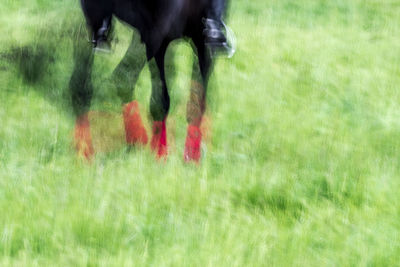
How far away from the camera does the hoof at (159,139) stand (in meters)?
5.07

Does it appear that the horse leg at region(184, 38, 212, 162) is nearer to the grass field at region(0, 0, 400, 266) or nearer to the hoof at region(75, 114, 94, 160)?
the grass field at region(0, 0, 400, 266)

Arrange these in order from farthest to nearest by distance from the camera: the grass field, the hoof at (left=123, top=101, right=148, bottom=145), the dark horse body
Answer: the hoof at (left=123, top=101, right=148, bottom=145), the dark horse body, the grass field

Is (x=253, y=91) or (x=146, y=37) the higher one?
(x=146, y=37)

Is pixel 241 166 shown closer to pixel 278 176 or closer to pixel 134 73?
pixel 278 176

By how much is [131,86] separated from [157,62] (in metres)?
1.25

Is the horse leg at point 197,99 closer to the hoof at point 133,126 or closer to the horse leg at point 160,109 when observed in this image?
the horse leg at point 160,109

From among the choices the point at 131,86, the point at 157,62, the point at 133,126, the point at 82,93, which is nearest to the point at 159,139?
the point at 133,126

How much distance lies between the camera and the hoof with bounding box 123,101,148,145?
5402 millimetres

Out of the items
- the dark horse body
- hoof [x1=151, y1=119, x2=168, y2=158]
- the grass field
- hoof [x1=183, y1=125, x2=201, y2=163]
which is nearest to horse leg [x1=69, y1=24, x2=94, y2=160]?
the dark horse body

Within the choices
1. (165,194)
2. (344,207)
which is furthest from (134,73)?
(344,207)

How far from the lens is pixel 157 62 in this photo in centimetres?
512

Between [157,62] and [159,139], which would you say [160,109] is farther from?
[157,62]

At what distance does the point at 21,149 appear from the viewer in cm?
497

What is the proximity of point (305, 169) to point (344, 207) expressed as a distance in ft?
2.04
